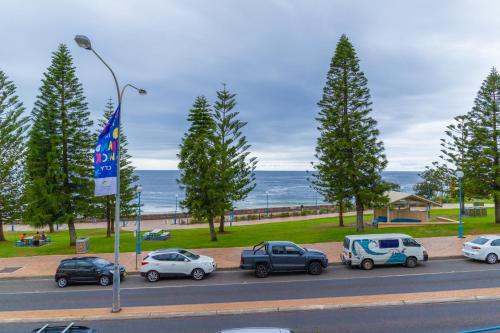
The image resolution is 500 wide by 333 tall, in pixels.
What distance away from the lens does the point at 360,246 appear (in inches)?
735

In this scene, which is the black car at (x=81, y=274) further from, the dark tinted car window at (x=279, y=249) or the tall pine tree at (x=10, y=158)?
the tall pine tree at (x=10, y=158)

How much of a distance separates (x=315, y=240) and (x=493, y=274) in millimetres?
12275

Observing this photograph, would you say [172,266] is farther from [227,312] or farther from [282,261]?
[227,312]

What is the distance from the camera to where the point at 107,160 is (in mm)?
12930

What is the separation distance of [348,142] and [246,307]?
69.1 feet

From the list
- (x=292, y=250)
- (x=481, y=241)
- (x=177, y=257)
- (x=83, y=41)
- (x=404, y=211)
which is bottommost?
(x=177, y=257)

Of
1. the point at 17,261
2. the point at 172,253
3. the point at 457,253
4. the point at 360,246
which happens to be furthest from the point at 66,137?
the point at 457,253

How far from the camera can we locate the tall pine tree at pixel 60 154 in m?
27.6

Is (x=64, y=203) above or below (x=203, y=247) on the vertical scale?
above

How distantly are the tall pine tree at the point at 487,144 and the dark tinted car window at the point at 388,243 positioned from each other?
1832 centimetres

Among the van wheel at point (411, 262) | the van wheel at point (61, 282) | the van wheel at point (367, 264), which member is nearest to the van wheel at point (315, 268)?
the van wheel at point (367, 264)

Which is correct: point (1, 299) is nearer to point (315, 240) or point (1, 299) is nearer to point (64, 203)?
point (64, 203)

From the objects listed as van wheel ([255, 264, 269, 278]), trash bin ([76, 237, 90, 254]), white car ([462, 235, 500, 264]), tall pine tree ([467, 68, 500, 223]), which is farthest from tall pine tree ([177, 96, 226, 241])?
tall pine tree ([467, 68, 500, 223])

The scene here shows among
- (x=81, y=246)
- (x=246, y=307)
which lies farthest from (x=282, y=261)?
(x=81, y=246)
